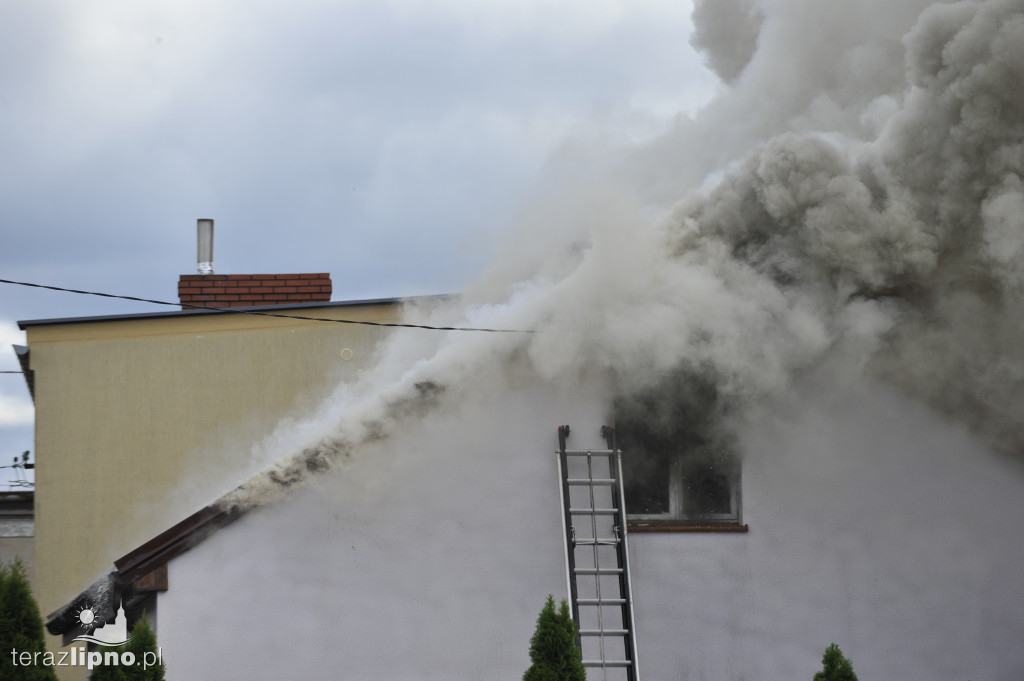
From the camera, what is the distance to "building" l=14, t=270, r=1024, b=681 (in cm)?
754

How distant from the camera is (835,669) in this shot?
714 cm

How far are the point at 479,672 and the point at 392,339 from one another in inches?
170

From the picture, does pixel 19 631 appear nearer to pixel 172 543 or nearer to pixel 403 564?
pixel 172 543

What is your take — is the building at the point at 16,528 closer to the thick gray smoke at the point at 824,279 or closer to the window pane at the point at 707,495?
the thick gray smoke at the point at 824,279

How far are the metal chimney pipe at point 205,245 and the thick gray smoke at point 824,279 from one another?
5504 mm

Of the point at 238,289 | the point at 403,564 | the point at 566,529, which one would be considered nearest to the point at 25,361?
the point at 238,289

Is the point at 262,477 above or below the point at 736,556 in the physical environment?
above

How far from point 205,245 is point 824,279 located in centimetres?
815

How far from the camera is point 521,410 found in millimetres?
8023

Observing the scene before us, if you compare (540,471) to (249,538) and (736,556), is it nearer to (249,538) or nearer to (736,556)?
(736,556)

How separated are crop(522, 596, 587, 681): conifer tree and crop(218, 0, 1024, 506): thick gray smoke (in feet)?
6.14

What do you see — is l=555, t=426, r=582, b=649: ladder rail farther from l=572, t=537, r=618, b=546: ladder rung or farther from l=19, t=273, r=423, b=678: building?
l=19, t=273, r=423, b=678: building

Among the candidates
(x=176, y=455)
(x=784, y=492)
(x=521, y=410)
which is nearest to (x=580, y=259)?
(x=521, y=410)

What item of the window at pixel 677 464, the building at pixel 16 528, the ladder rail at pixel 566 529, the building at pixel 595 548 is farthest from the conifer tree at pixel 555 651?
the building at pixel 16 528
